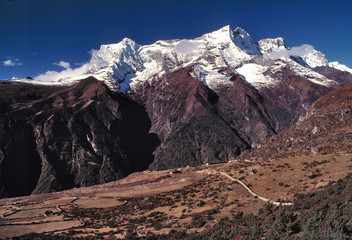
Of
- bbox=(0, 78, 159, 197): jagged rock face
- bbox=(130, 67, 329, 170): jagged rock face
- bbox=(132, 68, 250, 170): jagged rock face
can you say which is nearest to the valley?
bbox=(0, 78, 159, 197): jagged rock face

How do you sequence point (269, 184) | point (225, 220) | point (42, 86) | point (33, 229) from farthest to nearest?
point (42, 86), point (33, 229), point (269, 184), point (225, 220)

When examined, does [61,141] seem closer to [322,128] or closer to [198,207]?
[322,128]

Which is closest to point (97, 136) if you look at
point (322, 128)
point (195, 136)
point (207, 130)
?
point (195, 136)

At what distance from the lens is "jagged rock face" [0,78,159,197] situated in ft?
440

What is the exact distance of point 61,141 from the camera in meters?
152

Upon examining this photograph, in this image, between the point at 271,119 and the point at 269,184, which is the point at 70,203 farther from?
the point at 271,119

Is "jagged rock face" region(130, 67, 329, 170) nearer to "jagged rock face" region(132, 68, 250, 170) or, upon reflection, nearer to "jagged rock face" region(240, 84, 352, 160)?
"jagged rock face" region(132, 68, 250, 170)

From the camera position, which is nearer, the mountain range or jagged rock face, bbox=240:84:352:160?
jagged rock face, bbox=240:84:352:160

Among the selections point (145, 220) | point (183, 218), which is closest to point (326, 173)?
point (183, 218)

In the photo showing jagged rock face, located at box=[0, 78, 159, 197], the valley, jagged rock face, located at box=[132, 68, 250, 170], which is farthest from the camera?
jagged rock face, located at box=[132, 68, 250, 170]

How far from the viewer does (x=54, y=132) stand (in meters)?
154

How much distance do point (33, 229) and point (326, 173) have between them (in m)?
46.0

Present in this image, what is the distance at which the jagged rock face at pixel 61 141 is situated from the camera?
134m

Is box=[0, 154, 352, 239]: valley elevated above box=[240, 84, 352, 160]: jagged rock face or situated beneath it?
situated beneath
